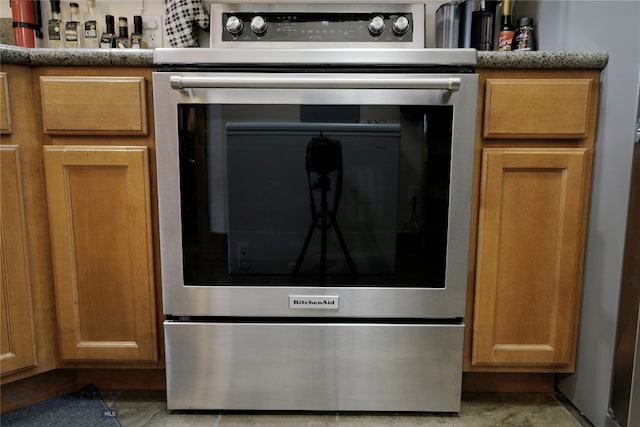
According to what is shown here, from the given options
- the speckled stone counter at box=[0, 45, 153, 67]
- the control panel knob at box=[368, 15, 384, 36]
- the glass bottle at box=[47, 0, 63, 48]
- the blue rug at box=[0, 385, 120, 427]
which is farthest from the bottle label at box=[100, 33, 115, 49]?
the blue rug at box=[0, 385, 120, 427]

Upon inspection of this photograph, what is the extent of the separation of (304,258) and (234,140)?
350 mm

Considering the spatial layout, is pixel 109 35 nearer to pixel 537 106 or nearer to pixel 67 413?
pixel 67 413

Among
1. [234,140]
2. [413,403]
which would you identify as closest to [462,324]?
[413,403]

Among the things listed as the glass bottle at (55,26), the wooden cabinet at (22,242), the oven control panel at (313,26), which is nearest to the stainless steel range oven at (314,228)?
the oven control panel at (313,26)

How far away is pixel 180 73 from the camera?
102 centimetres

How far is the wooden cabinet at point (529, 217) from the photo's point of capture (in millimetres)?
1033

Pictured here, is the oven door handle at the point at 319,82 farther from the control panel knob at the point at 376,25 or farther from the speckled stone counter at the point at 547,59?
the control panel knob at the point at 376,25

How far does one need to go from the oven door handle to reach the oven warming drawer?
1.97ft

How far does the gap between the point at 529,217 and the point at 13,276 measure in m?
1.33

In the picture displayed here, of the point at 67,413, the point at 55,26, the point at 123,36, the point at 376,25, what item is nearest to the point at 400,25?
the point at 376,25

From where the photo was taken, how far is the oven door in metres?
1.01

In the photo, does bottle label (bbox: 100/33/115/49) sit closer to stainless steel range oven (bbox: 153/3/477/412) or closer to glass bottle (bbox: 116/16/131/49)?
glass bottle (bbox: 116/16/131/49)

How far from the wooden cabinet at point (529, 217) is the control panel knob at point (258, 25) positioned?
0.60 m

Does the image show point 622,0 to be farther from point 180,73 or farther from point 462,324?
point 180,73
